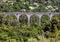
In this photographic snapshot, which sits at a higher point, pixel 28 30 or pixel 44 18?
pixel 28 30

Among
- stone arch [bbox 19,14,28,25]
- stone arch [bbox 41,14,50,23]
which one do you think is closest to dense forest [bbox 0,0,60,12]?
stone arch [bbox 19,14,28,25]

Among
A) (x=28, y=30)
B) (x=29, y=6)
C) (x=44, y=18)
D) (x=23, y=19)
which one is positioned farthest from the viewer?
(x=29, y=6)

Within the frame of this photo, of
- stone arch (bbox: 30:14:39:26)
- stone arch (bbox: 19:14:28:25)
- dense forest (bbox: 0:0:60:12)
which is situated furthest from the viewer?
dense forest (bbox: 0:0:60:12)

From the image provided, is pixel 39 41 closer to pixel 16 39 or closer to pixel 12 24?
pixel 16 39

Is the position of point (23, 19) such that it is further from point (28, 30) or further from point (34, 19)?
point (28, 30)

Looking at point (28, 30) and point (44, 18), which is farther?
point (44, 18)

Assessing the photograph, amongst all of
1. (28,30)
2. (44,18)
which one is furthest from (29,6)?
(28,30)

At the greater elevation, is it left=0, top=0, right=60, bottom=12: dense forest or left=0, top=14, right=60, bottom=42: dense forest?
left=0, top=14, right=60, bottom=42: dense forest

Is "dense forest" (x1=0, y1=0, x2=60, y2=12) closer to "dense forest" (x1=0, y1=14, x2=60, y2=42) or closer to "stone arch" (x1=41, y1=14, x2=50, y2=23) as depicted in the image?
"stone arch" (x1=41, y1=14, x2=50, y2=23)
